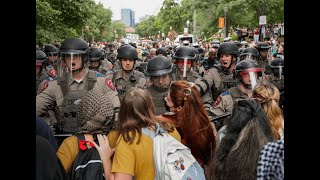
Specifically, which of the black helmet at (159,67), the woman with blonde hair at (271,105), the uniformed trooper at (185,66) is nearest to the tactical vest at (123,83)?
the uniformed trooper at (185,66)

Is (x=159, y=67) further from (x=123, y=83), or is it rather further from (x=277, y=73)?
(x=277, y=73)

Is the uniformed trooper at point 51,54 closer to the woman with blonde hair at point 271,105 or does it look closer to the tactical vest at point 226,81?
the tactical vest at point 226,81

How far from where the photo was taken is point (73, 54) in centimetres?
539

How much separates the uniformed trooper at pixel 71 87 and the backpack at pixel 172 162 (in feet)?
6.54

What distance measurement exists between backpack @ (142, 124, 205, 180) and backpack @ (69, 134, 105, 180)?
0.38 metres

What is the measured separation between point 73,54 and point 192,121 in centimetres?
219

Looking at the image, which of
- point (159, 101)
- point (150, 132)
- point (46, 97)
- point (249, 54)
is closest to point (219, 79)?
point (159, 101)

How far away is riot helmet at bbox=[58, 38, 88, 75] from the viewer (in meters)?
5.39

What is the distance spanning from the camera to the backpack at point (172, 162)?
8.89ft

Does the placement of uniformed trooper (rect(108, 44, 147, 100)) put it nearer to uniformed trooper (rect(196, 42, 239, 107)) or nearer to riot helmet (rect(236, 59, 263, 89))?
uniformed trooper (rect(196, 42, 239, 107))
